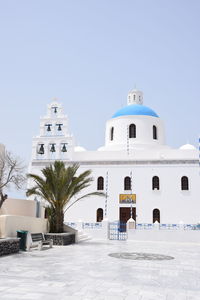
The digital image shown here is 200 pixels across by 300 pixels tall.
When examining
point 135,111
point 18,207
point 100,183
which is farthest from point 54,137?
point 18,207

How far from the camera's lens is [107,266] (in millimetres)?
7762

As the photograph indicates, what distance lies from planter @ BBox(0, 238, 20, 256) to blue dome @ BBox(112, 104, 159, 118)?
2062 cm

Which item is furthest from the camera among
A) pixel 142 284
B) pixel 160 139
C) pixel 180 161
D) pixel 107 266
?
pixel 160 139

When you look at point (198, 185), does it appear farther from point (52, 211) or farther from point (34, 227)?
point (34, 227)

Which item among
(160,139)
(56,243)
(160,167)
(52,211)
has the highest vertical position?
(160,139)

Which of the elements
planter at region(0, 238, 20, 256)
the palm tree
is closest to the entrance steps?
the palm tree

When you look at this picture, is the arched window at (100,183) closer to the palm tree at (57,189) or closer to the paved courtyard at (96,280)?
the palm tree at (57,189)

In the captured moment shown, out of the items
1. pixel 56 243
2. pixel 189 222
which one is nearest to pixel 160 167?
pixel 189 222

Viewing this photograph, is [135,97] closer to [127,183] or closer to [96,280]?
[127,183]

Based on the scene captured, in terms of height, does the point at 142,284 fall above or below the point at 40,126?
below

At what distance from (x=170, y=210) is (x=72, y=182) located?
37.7 feet

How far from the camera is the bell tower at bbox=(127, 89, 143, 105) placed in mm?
31484

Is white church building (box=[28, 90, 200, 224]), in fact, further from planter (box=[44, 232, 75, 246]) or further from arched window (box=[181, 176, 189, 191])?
planter (box=[44, 232, 75, 246])

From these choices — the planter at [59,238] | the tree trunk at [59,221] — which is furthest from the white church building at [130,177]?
the planter at [59,238]
